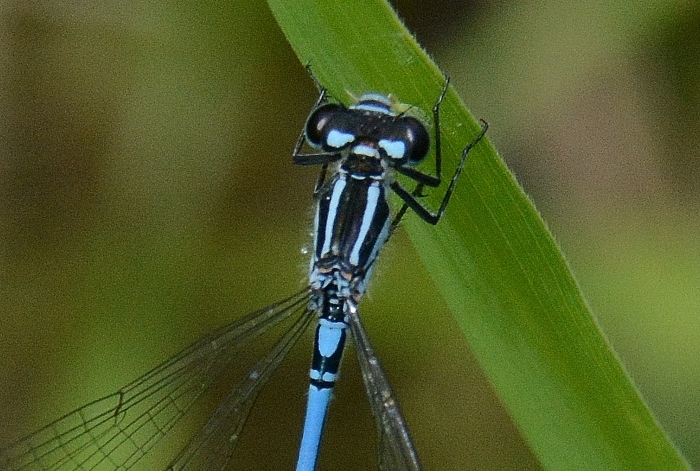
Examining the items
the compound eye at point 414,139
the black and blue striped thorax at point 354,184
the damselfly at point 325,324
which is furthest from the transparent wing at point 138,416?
the compound eye at point 414,139

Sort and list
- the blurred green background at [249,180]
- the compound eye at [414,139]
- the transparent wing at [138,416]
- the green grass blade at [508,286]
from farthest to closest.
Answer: the blurred green background at [249,180]
the transparent wing at [138,416]
the compound eye at [414,139]
the green grass blade at [508,286]

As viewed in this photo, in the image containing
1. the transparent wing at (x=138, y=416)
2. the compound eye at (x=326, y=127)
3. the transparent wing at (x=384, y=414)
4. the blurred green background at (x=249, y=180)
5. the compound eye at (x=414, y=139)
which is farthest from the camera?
the blurred green background at (x=249, y=180)

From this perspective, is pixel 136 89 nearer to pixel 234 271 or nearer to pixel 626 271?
pixel 234 271

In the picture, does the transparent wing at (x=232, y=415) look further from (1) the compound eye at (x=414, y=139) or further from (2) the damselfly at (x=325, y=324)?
(1) the compound eye at (x=414, y=139)

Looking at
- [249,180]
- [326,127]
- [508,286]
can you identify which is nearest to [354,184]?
[326,127]

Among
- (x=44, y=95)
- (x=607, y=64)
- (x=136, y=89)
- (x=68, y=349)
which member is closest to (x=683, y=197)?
(x=607, y=64)

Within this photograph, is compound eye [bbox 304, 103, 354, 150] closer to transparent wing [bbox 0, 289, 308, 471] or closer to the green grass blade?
the green grass blade

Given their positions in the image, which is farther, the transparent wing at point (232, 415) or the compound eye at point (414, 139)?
the transparent wing at point (232, 415)

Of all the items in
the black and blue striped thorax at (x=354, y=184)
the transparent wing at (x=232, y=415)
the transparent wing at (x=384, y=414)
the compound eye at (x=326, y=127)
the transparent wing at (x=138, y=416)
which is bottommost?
the transparent wing at (x=384, y=414)
